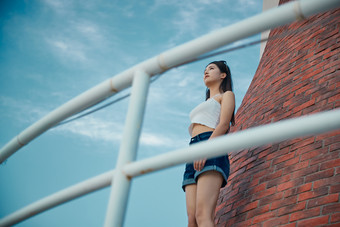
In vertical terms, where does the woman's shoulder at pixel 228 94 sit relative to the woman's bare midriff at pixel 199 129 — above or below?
above

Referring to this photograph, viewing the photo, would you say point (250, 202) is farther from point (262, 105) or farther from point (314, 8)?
point (314, 8)

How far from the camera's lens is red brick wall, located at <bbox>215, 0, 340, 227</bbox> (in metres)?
2.84

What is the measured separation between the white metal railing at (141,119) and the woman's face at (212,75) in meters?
1.58

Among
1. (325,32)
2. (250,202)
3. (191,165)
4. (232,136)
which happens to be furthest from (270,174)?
(232,136)

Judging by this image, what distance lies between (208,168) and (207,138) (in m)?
0.25

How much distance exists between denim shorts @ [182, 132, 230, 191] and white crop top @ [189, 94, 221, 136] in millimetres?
89

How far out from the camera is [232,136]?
1.24 metres

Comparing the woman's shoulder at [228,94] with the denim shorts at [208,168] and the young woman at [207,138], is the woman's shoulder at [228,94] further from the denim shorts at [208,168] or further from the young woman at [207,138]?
the denim shorts at [208,168]

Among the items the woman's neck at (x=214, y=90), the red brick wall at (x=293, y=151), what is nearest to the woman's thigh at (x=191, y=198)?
the red brick wall at (x=293, y=151)

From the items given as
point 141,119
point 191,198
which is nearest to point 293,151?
point 191,198

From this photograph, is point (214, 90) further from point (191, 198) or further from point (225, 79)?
point (191, 198)

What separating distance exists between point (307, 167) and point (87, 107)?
1.93 metres

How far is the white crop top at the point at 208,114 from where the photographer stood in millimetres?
→ 2846

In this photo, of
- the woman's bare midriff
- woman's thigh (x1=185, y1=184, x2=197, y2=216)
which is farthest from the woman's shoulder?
woman's thigh (x1=185, y1=184, x2=197, y2=216)
